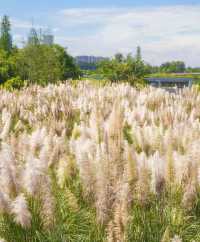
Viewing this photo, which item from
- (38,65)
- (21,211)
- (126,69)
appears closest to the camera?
(21,211)

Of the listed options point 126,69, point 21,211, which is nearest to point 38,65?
point 126,69

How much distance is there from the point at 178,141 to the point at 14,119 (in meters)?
3.88

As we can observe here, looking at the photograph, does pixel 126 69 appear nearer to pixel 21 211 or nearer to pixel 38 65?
pixel 38 65

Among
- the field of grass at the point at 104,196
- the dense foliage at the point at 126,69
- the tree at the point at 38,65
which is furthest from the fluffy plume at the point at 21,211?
the tree at the point at 38,65

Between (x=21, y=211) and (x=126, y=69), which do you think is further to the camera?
(x=126, y=69)

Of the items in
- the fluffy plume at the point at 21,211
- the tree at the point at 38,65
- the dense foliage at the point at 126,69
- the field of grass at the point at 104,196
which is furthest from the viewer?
the tree at the point at 38,65

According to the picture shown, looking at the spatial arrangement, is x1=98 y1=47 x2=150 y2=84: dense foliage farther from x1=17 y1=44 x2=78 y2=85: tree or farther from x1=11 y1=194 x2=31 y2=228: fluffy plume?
x1=11 y1=194 x2=31 y2=228: fluffy plume

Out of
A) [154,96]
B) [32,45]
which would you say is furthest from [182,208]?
[32,45]

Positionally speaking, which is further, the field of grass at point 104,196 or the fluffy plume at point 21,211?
the field of grass at point 104,196

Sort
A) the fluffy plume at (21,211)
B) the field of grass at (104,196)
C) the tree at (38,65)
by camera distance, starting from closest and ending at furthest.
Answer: the fluffy plume at (21,211) < the field of grass at (104,196) < the tree at (38,65)

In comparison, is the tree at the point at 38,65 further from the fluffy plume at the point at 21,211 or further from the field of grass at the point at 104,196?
the fluffy plume at the point at 21,211

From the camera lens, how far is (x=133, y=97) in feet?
32.2

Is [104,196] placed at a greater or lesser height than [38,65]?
greater

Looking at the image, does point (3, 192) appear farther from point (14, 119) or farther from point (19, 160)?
point (14, 119)
